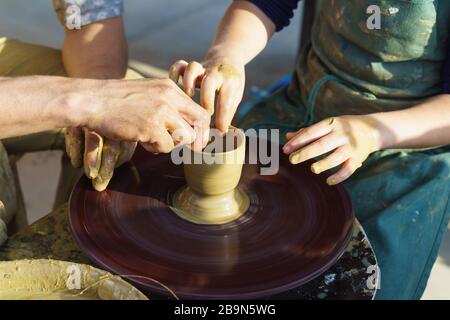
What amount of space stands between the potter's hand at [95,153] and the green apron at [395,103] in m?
0.66

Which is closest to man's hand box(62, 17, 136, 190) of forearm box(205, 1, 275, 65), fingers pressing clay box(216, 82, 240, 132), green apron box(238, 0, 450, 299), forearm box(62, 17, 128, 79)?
forearm box(62, 17, 128, 79)

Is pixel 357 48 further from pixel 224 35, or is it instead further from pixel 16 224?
pixel 16 224

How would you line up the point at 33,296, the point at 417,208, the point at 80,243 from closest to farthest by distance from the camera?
the point at 33,296 → the point at 80,243 → the point at 417,208

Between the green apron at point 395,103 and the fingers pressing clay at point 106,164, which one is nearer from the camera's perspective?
the fingers pressing clay at point 106,164

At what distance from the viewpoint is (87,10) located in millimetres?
1922

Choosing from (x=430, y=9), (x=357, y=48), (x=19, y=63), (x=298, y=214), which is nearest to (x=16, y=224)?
(x=19, y=63)

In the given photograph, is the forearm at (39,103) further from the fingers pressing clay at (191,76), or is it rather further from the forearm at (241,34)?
the forearm at (241,34)

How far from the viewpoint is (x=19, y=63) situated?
205cm

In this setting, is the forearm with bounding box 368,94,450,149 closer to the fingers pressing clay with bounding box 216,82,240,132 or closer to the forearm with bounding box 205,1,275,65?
the fingers pressing clay with bounding box 216,82,240,132

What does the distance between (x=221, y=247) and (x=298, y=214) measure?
22cm

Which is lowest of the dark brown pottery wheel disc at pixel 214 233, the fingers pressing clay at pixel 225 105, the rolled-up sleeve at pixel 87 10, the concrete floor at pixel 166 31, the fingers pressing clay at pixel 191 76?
the concrete floor at pixel 166 31

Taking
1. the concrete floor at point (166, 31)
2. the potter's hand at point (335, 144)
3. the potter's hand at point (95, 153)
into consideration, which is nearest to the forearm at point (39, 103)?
the potter's hand at point (95, 153)

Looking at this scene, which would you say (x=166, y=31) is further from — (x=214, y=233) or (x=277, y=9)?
(x=214, y=233)

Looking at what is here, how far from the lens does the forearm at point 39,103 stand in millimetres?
1350
